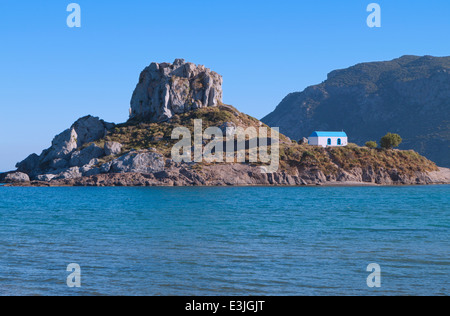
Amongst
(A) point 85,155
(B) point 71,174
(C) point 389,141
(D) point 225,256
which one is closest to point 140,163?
(B) point 71,174

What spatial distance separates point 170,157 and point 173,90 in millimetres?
29365

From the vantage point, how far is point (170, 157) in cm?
11588

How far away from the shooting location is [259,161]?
377ft

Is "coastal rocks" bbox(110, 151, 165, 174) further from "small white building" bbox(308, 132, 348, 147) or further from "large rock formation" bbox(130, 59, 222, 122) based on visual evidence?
"small white building" bbox(308, 132, 348, 147)

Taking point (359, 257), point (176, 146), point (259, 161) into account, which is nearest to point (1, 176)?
point (176, 146)

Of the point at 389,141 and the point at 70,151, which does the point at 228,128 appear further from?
the point at 389,141

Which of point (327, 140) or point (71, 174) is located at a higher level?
point (327, 140)

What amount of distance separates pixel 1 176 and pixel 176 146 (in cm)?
4885

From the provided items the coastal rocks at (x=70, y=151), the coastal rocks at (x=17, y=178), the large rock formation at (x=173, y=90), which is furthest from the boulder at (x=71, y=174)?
the large rock formation at (x=173, y=90)

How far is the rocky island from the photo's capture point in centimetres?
11100

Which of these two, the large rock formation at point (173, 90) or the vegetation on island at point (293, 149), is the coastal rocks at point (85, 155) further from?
the large rock formation at point (173, 90)

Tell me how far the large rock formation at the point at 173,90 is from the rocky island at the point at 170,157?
0.27 metres

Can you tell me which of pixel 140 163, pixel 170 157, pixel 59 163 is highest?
pixel 170 157
